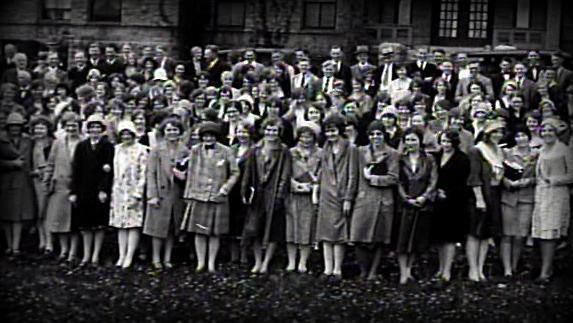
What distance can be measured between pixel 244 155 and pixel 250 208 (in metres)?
0.60

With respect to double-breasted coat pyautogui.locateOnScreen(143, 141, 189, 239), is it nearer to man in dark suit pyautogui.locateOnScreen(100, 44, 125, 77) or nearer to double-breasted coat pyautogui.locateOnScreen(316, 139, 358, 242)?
double-breasted coat pyautogui.locateOnScreen(316, 139, 358, 242)

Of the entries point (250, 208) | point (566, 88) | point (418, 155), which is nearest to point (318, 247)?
→ point (250, 208)

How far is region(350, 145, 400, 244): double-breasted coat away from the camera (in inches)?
403

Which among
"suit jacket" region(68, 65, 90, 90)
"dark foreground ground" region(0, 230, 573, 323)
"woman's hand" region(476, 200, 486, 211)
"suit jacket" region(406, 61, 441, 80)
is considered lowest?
"dark foreground ground" region(0, 230, 573, 323)

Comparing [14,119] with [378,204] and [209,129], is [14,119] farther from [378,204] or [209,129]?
[378,204]

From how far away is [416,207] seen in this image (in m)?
10.2

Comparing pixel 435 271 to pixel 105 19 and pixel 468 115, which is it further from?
pixel 105 19

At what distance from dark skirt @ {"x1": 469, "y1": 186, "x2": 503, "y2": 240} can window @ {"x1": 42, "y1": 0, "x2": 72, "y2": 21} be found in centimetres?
1355

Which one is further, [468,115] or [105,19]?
[105,19]

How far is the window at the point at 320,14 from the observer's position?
800 inches

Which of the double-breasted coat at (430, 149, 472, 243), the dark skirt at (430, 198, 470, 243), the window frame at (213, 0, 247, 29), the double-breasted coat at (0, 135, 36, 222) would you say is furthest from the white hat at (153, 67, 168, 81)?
the window frame at (213, 0, 247, 29)

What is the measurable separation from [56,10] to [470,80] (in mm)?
11628

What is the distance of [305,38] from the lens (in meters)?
20.2

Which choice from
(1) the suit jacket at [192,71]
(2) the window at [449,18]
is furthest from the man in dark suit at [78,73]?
(2) the window at [449,18]
